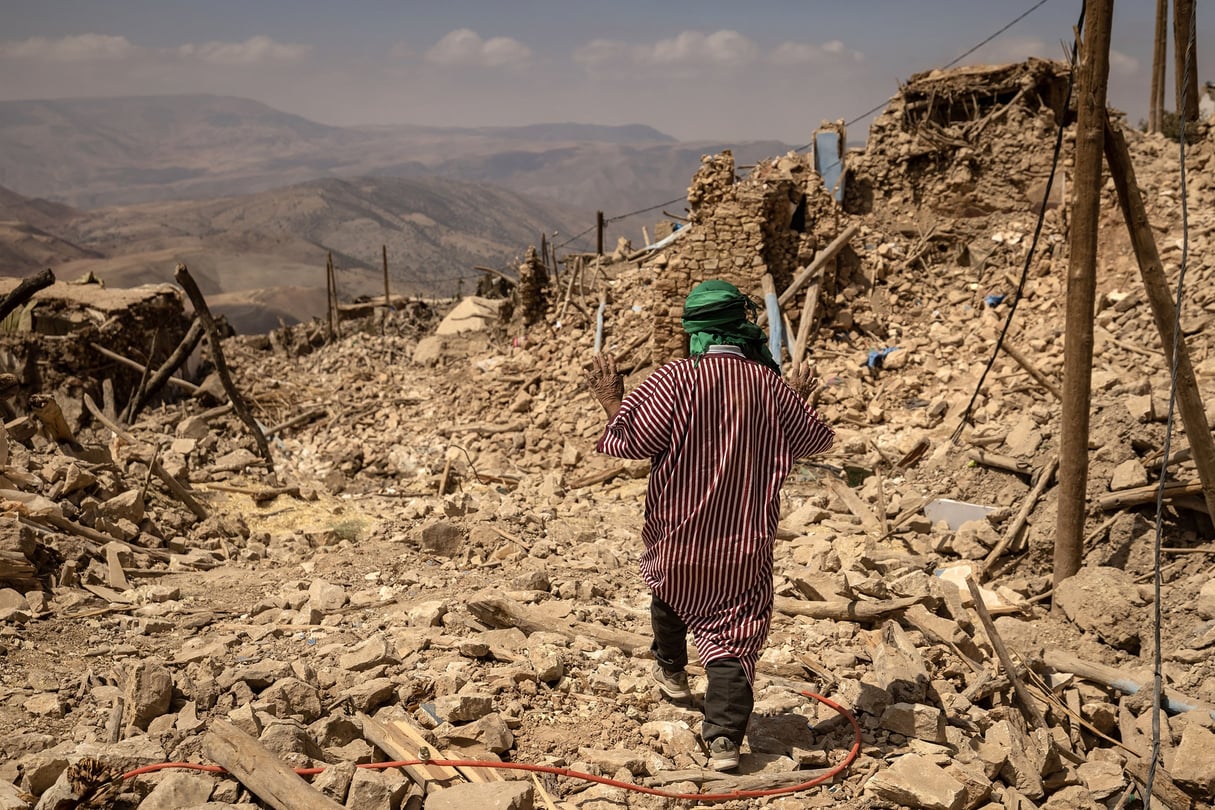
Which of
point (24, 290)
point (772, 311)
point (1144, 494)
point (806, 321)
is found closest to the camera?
point (1144, 494)

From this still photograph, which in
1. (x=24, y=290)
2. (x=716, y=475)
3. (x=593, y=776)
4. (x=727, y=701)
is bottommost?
(x=593, y=776)

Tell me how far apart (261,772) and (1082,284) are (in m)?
4.94

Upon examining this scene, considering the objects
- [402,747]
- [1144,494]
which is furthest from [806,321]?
[402,747]

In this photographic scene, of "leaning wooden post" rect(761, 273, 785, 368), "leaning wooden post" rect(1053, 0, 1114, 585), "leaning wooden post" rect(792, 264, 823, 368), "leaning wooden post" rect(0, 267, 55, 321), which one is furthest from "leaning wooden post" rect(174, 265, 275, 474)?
"leaning wooden post" rect(1053, 0, 1114, 585)

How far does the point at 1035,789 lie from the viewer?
3.42 meters

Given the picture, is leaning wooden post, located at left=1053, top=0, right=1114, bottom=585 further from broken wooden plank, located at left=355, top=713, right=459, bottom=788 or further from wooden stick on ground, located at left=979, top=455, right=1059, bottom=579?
broken wooden plank, located at left=355, top=713, right=459, bottom=788

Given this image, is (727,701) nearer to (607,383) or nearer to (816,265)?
(607,383)

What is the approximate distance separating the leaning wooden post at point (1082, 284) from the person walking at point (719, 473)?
2836mm

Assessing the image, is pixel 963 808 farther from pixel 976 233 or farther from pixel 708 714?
pixel 976 233

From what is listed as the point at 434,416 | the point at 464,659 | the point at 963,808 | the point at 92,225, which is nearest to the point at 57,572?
the point at 464,659

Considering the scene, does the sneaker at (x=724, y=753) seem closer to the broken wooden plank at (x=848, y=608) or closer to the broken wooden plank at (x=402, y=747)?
the broken wooden plank at (x=402, y=747)

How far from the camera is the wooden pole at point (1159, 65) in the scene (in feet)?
51.2

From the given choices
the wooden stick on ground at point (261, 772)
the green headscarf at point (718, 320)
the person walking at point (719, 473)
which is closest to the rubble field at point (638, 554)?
the wooden stick on ground at point (261, 772)

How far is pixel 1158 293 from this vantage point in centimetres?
488
